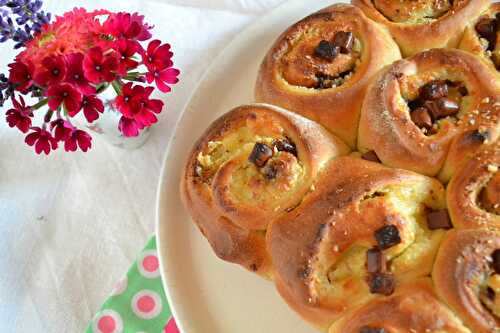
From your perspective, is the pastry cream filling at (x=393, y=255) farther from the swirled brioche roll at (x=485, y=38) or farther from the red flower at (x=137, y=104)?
the red flower at (x=137, y=104)

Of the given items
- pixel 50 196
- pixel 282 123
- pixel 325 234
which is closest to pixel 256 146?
pixel 282 123

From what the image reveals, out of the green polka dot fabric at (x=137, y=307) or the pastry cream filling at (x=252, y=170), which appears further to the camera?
the green polka dot fabric at (x=137, y=307)

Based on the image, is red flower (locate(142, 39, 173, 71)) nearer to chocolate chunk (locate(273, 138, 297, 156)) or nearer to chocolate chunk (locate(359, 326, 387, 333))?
chocolate chunk (locate(273, 138, 297, 156))

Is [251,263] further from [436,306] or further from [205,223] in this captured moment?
[436,306]

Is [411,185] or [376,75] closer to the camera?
[411,185]

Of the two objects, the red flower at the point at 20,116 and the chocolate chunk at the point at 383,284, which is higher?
the chocolate chunk at the point at 383,284

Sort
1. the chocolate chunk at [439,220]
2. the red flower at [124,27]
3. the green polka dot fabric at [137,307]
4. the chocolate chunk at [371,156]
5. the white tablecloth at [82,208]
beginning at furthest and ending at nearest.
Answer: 1. the white tablecloth at [82,208]
2. the green polka dot fabric at [137,307]
3. the red flower at [124,27]
4. the chocolate chunk at [371,156]
5. the chocolate chunk at [439,220]

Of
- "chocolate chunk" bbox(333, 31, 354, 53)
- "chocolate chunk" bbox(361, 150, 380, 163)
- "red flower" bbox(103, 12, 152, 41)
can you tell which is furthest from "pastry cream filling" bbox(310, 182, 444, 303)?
"red flower" bbox(103, 12, 152, 41)

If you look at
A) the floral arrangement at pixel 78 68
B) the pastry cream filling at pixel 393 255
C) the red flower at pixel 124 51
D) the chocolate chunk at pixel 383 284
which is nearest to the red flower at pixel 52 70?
the floral arrangement at pixel 78 68
